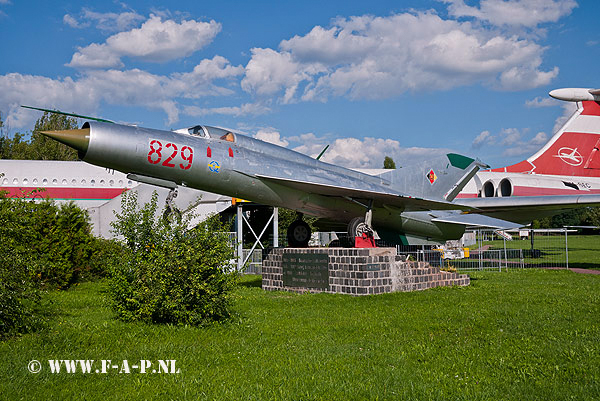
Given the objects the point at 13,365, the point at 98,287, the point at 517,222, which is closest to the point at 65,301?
the point at 98,287

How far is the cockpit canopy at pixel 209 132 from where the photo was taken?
474 inches

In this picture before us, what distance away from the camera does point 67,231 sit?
49.4 ft

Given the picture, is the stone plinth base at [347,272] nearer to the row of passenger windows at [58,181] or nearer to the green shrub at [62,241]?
the green shrub at [62,241]

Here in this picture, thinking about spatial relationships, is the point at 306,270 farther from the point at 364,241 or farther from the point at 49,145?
the point at 49,145

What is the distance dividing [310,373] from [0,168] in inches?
1189

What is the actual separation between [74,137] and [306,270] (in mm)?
6359

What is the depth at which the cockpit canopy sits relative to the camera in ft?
39.5

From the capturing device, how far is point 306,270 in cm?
1321

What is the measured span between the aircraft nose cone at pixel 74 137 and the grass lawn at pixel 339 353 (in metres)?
3.21

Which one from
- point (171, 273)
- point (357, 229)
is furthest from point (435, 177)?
point (171, 273)

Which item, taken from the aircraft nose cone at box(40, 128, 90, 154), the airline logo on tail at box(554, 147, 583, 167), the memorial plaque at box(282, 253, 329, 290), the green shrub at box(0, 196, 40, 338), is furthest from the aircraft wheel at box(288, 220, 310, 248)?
the airline logo on tail at box(554, 147, 583, 167)

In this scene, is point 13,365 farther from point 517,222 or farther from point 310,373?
point 517,222

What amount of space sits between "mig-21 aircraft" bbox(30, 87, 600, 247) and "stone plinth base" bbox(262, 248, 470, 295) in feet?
3.58

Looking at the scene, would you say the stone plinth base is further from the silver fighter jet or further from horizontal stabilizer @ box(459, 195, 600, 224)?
horizontal stabilizer @ box(459, 195, 600, 224)
